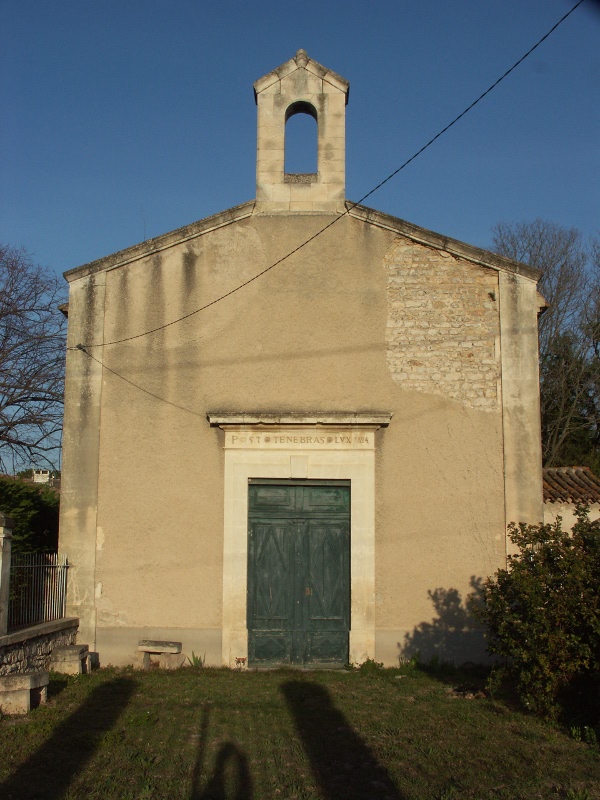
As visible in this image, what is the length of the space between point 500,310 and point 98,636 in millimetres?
6907

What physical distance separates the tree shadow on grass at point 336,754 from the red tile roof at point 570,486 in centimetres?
A: 717

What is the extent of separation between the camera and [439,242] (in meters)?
11.4

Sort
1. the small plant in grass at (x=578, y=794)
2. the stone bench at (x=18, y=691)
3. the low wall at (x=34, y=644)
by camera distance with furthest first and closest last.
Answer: the low wall at (x=34, y=644) → the stone bench at (x=18, y=691) → the small plant in grass at (x=578, y=794)

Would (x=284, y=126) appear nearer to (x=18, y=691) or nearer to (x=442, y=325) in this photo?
(x=442, y=325)

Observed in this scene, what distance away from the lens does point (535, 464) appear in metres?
10.8

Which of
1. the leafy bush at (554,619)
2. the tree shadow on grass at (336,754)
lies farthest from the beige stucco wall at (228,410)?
the leafy bush at (554,619)

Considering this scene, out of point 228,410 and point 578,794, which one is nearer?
point 578,794

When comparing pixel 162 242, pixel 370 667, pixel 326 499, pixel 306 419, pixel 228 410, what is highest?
pixel 162 242

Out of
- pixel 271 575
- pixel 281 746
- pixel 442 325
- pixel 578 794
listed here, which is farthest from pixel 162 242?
pixel 578 794

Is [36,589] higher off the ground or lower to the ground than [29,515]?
lower

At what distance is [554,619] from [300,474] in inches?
166

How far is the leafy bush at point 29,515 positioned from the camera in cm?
1129

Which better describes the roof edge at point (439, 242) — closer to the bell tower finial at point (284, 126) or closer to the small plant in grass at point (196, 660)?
the bell tower finial at point (284, 126)

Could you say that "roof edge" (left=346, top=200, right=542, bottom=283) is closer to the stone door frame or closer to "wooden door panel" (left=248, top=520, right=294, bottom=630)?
the stone door frame
